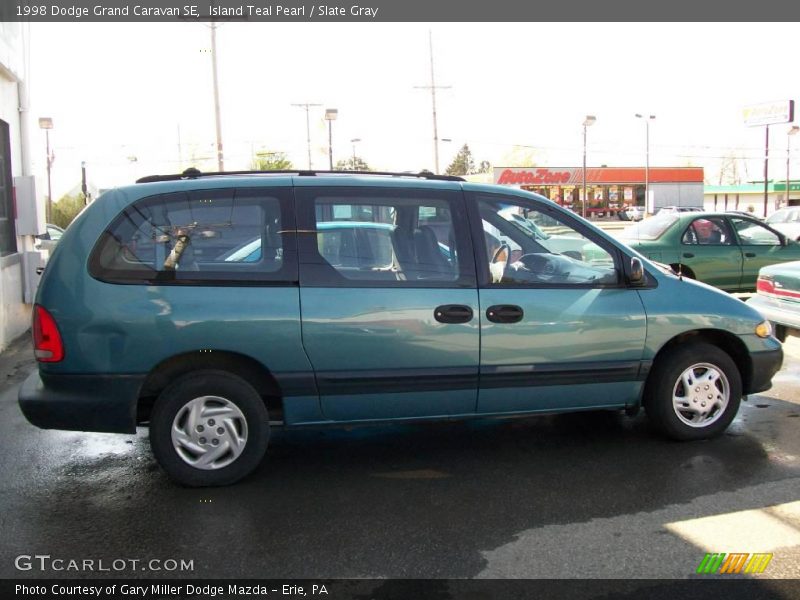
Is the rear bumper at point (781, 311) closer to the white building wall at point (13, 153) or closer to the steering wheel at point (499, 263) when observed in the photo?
the steering wheel at point (499, 263)

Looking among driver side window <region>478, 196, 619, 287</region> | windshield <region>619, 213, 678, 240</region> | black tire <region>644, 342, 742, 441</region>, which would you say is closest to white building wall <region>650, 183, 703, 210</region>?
windshield <region>619, 213, 678, 240</region>

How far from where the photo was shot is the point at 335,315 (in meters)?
4.35

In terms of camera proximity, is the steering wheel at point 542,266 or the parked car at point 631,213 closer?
the steering wheel at point 542,266

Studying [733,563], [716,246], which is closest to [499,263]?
[733,563]

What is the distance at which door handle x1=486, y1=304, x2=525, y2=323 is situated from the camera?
456 cm

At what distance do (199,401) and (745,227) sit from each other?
9.90 m

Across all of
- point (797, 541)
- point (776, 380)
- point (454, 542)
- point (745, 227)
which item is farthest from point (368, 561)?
point (745, 227)

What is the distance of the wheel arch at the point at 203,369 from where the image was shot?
429 centimetres

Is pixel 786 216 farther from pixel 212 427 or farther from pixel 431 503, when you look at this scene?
pixel 212 427

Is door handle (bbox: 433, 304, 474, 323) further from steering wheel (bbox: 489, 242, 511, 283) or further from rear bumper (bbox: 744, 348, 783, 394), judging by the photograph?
rear bumper (bbox: 744, 348, 783, 394)

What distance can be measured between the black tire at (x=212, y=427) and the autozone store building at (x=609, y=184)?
186ft

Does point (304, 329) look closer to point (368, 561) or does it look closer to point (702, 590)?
point (368, 561)

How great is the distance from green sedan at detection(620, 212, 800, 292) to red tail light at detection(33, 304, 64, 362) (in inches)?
344

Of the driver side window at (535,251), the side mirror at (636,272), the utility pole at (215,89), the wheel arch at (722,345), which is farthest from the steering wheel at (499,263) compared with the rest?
the utility pole at (215,89)
